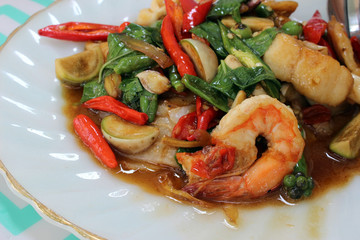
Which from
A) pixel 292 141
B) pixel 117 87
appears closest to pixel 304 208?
pixel 292 141

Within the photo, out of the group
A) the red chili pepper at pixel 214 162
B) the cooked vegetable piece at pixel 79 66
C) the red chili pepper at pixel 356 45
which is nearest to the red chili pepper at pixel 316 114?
the red chili pepper at pixel 356 45

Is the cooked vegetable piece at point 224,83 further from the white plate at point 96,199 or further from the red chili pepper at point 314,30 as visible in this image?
the red chili pepper at point 314,30

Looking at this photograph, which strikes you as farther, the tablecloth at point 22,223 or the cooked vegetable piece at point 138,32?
the cooked vegetable piece at point 138,32

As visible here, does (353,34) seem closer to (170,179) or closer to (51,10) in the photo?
(170,179)

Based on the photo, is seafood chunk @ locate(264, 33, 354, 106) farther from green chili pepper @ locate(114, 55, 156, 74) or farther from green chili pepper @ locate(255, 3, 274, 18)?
green chili pepper @ locate(114, 55, 156, 74)

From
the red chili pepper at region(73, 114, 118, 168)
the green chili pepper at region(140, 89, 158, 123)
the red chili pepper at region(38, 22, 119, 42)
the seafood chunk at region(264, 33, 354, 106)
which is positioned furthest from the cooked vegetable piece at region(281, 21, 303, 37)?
the red chili pepper at region(73, 114, 118, 168)

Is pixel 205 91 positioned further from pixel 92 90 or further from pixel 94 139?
pixel 92 90
